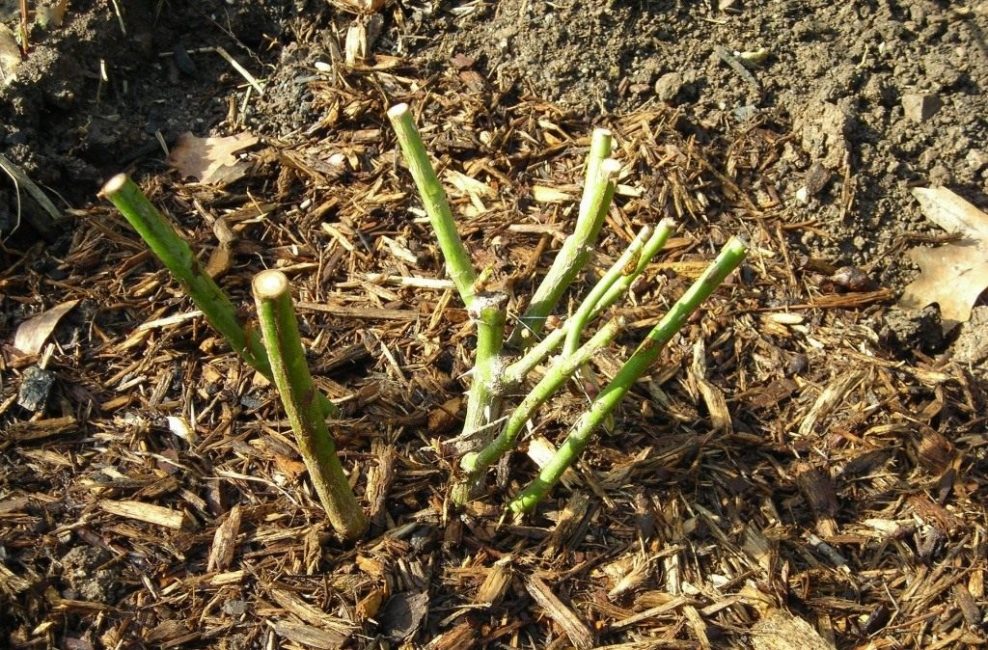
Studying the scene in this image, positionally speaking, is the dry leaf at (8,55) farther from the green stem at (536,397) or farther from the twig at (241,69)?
the green stem at (536,397)

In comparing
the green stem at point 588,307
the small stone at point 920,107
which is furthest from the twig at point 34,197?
the small stone at point 920,107

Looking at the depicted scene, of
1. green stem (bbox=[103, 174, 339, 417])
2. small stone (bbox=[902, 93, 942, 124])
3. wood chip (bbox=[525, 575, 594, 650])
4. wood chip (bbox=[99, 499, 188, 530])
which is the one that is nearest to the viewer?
green stem (bbox=[103, 174, 339, 417])

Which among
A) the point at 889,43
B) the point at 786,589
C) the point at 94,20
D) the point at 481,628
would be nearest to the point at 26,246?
the point at 94,20

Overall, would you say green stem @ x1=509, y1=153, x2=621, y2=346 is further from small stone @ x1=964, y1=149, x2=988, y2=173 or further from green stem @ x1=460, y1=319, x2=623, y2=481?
small stone @ x1=964, y1=149, x2=988, y2=173

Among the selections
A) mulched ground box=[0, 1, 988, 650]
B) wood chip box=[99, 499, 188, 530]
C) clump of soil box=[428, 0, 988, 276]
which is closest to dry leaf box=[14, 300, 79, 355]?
mulched ground box=[0, 1, 988, 650]

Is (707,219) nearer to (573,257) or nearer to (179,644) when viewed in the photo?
(573,257)

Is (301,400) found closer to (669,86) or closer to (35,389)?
(35,389)
